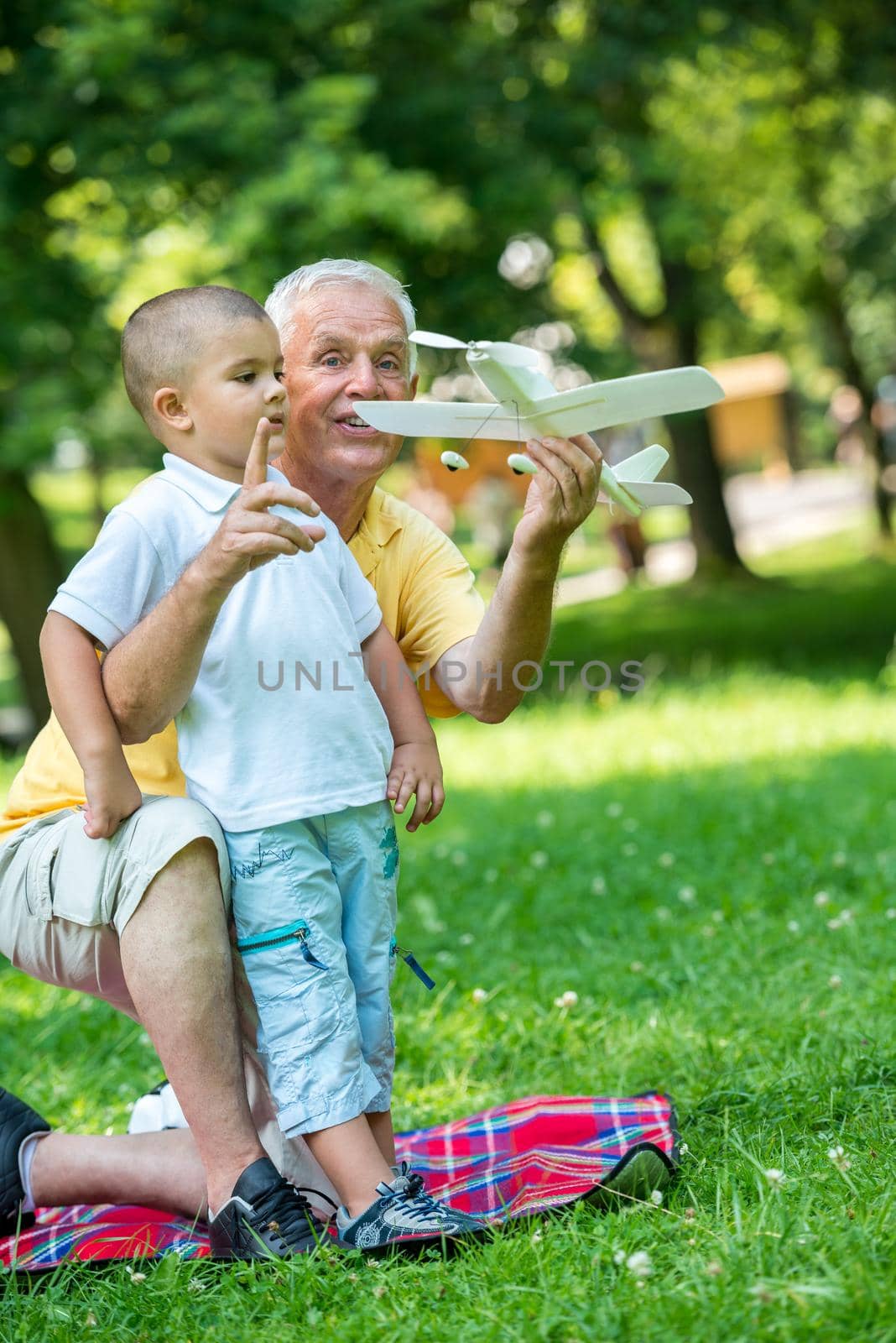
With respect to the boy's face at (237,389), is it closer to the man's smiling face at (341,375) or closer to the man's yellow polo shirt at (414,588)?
the man's smiling face at (341,375)

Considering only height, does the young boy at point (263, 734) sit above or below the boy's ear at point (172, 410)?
below

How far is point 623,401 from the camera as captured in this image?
254cm

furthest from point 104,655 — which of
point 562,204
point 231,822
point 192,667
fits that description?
point 562,204

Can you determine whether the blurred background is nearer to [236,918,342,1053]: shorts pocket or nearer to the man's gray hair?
the man's gray hair

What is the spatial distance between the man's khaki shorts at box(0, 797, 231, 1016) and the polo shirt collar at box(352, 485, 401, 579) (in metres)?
0.71

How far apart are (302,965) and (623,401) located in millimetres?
1125

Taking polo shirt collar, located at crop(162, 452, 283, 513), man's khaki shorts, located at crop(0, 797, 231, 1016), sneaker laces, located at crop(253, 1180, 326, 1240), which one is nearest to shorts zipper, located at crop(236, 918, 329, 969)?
man's khaki shorts, located at crop(0, 797, 231, 1016)

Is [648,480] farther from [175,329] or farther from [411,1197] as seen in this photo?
[411,1197]

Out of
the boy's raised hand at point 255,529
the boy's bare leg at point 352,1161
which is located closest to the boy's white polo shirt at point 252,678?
the boy's raised hand at point 255,529

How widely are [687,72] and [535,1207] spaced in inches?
536

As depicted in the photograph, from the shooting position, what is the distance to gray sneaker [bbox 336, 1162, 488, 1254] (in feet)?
7.72

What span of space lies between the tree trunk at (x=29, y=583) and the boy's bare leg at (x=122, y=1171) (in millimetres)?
7251

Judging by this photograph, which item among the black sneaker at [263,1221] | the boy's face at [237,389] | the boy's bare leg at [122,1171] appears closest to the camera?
the black sneaker at [263,1221]

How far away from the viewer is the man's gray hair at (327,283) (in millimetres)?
2895
